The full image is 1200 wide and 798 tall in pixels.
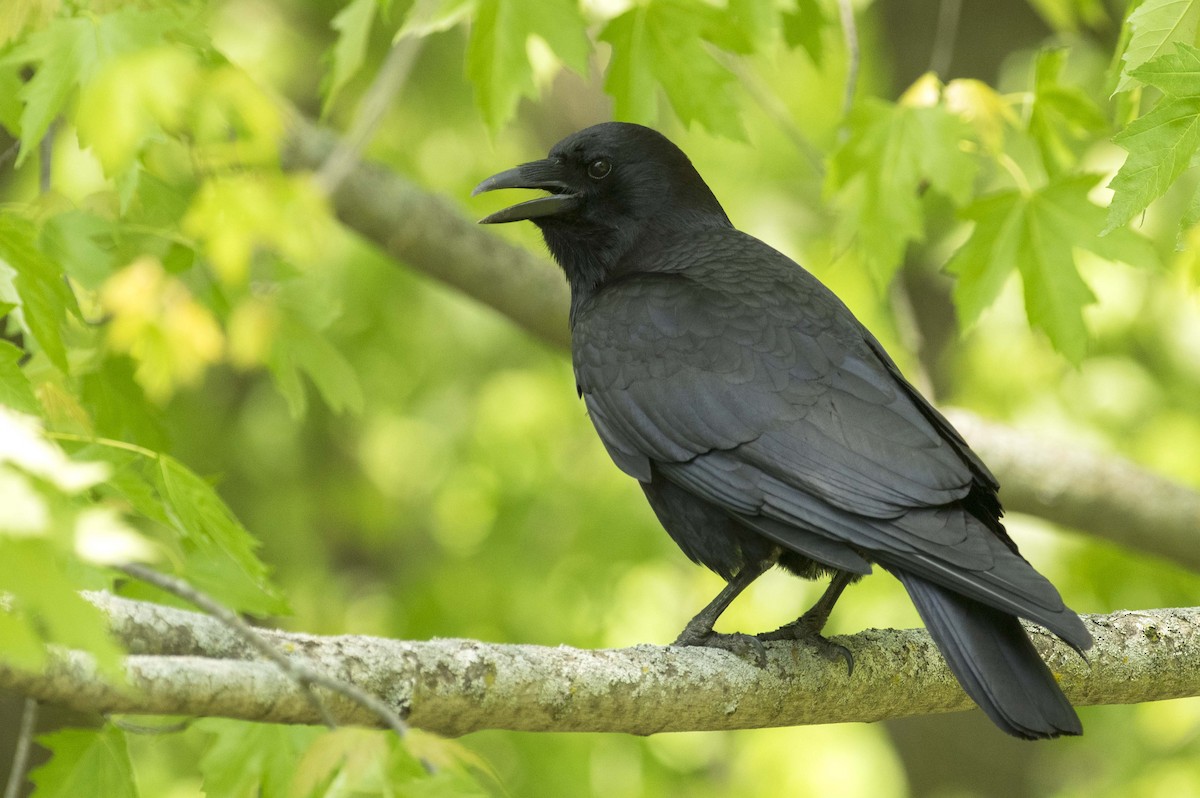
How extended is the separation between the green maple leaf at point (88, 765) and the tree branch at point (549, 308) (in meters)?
2.81

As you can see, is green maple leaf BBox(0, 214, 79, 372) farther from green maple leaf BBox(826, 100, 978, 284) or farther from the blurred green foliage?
green maple leaf BBox(826, 100, 978, 284)

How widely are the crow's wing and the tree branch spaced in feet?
2.83

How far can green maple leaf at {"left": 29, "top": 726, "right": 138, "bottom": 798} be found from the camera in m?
2.81

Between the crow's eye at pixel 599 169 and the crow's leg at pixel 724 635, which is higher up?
the crow's eye at pixel 599 169

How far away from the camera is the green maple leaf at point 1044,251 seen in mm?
3963

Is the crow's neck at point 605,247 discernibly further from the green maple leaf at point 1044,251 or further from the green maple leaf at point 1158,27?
the green maple leaf at point 1158,27

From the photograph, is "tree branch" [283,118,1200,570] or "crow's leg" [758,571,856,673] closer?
"crow's leg" [758,571,856,673]

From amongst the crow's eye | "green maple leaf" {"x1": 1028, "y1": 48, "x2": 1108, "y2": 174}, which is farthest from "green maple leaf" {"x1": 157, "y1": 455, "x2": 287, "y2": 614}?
"green maple leaf" {"x1": 1028, "y1": 48, "x2": 1108, "y2": 174}

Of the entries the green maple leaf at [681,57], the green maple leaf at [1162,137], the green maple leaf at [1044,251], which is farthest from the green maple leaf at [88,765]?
the green maple leaf at [1044,251]

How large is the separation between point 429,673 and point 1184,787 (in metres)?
7.09

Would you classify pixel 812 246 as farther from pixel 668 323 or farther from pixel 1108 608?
pixel 668 323

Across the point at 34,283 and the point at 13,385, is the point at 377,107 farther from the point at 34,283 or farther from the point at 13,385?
the point at 13,385

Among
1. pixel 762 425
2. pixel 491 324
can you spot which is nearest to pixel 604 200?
pixel 762 425

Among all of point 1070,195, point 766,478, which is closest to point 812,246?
point 1070,195
